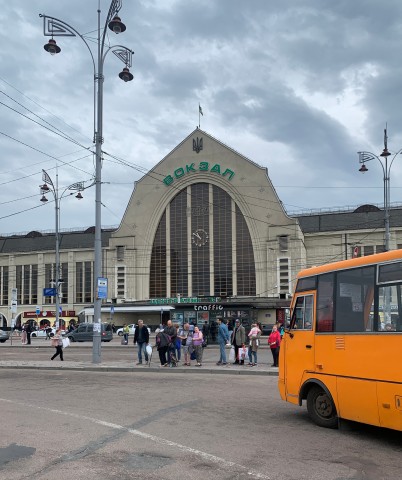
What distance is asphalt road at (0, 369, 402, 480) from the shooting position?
6266 mm

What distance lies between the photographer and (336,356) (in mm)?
8586

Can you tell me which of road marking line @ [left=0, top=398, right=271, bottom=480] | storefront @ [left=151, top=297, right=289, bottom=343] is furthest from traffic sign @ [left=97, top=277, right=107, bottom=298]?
storefront @ [left=151, top=297, right=289, bottom=343]

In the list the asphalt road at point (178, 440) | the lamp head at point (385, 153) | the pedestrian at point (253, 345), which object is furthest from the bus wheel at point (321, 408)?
the lamp head at point (385, 153)

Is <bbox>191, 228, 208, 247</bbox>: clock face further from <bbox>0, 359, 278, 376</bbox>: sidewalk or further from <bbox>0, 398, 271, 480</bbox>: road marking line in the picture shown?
<bbox>0, 398, 271, 480</bbox>: road marking line

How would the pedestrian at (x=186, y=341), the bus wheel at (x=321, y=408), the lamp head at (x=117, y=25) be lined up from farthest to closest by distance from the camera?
the pedestrian at (x=186, y=341)
the lamp head at (x=117, y=25)
the bus wheel at (x=321, y=408)

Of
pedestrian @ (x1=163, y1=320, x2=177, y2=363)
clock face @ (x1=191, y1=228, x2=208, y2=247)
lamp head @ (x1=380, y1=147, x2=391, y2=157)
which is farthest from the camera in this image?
clock face @ (x1=191, y1=228, x2=208, y2=247)

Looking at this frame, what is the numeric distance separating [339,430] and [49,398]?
665 cm

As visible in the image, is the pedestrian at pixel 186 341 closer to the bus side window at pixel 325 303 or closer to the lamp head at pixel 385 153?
the bus side window at pixel 325 303

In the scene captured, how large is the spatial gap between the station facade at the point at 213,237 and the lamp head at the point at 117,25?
46.2 m

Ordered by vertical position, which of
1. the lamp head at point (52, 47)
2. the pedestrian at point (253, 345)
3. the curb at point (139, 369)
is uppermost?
the lamp head at point (52, 47)

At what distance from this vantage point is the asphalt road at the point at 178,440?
6266 mm

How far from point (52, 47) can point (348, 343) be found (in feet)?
52.0

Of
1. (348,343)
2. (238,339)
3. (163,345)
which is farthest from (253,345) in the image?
(348,343)

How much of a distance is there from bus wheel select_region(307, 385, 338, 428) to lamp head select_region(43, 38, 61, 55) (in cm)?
1560
